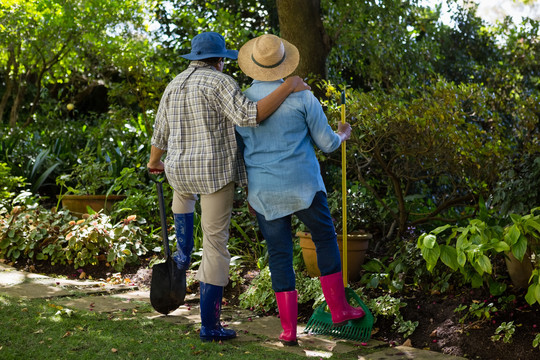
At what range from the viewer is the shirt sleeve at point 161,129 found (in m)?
3.61

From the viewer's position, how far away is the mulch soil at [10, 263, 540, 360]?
3176 millimetres

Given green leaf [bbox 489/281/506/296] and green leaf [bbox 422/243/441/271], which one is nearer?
green leaf [bbox 422/243/441/271]

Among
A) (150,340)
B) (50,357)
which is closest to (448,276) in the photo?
(150,340)

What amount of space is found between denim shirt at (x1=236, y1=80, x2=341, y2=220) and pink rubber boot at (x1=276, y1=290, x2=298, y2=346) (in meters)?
0.46

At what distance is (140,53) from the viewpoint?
8250 millimetres

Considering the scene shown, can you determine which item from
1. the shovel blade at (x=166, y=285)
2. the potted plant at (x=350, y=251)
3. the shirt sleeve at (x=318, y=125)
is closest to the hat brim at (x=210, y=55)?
the shirt sleeve at (x=318, y=125)

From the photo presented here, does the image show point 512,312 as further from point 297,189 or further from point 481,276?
point 297,189

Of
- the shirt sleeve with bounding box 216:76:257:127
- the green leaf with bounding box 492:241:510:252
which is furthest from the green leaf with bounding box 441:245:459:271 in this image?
the shirt sleeve with bounding box 216:76:257:127

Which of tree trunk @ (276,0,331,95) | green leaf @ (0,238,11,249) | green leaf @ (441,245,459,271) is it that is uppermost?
tree trunk @ (276,0,331,95)

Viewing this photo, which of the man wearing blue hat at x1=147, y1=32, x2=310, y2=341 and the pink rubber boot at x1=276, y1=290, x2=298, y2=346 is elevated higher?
the man wearing blue hat at x1=147, y1=32, x2=310, y2=341

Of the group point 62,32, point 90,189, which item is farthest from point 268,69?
point 62,32

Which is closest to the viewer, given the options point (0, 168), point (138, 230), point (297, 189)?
point (297, 189)

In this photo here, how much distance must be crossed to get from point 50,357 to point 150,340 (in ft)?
1.83

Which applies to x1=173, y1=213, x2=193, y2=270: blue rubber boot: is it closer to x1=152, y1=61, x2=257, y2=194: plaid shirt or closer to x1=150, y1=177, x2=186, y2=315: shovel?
x1=150, y1=177, x2=186, y2=315: shovel
